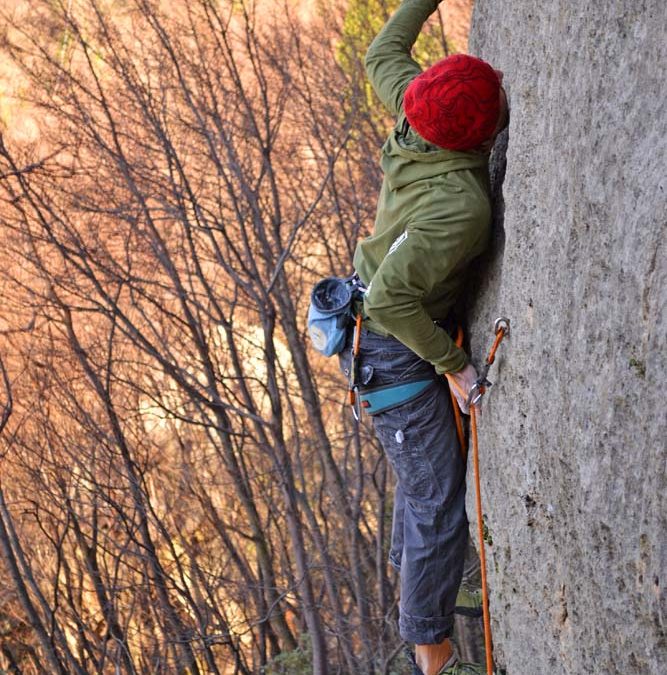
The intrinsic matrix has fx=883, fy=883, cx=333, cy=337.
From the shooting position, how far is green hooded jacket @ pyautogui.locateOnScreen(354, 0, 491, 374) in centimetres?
292

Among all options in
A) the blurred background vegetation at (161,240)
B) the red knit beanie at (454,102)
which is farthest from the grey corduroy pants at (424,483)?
the blurred background vegetation at (161,240)

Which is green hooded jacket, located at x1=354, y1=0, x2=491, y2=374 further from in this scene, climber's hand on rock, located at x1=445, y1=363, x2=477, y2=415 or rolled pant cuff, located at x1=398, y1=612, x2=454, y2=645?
rolled pant cuff, located at x1=398, y1=612, x2=454, y2=645

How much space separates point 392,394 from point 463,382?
281 mm

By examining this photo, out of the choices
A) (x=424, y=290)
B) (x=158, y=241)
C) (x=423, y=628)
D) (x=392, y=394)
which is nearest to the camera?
(x=424, y=290)

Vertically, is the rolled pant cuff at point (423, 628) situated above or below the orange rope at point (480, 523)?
below

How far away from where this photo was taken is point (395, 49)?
355 cm

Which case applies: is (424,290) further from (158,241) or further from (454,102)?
(158,241)

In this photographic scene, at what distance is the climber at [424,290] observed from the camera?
2.92 meters

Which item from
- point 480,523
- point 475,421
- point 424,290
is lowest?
point 480,523

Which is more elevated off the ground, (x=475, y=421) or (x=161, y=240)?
(x=161, y=240)

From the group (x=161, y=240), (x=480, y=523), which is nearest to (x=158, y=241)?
(x=161, y=240)

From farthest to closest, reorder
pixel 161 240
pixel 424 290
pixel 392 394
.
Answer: pixel 161 240, pixel 392 394, pixel 424 290

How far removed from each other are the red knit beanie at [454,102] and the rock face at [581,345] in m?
0.11

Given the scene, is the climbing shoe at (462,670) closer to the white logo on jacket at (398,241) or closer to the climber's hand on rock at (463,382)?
the climber's hand on rock at (463,382)
